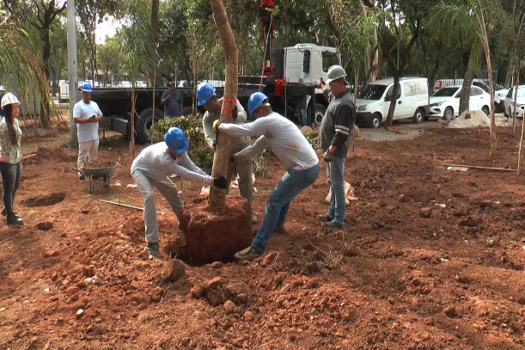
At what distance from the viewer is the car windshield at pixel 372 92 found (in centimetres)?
1785

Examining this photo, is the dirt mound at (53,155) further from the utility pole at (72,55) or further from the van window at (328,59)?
the van window at (328,59)

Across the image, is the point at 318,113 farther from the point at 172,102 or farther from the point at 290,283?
the point at 290,283

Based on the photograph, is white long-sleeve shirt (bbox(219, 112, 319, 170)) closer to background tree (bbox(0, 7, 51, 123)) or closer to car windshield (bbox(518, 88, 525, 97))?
background tree (bbox(0, 7, 51, 123))

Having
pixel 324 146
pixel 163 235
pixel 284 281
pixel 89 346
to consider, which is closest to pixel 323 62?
pixel 324 146

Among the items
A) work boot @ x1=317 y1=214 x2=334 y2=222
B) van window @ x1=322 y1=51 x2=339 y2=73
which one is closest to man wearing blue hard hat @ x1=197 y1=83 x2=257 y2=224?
work boot @ x1=317 y1=214 x2=334 y2=222

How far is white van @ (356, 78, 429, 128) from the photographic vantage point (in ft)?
56.9

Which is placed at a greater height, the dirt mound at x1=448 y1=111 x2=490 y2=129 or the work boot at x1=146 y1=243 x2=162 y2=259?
the dirt mound at x1=448 y1=111 x2=490 y2=129

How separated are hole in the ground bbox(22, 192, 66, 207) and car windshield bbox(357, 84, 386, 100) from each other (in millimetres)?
12628

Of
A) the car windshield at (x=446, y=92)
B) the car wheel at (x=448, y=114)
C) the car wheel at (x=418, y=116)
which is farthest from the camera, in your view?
the car windshield at (x=446, y=92)

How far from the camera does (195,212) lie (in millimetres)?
5051

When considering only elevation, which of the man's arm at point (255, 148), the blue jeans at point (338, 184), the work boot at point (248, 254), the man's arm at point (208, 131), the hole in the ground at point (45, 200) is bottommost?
the hole in the ground at point (45, 200)

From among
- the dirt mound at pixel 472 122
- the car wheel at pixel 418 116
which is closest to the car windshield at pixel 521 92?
the dirt mound at pixel 472 122

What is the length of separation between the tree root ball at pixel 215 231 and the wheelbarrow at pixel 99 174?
3028 millimetres

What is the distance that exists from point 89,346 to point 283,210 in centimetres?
275
